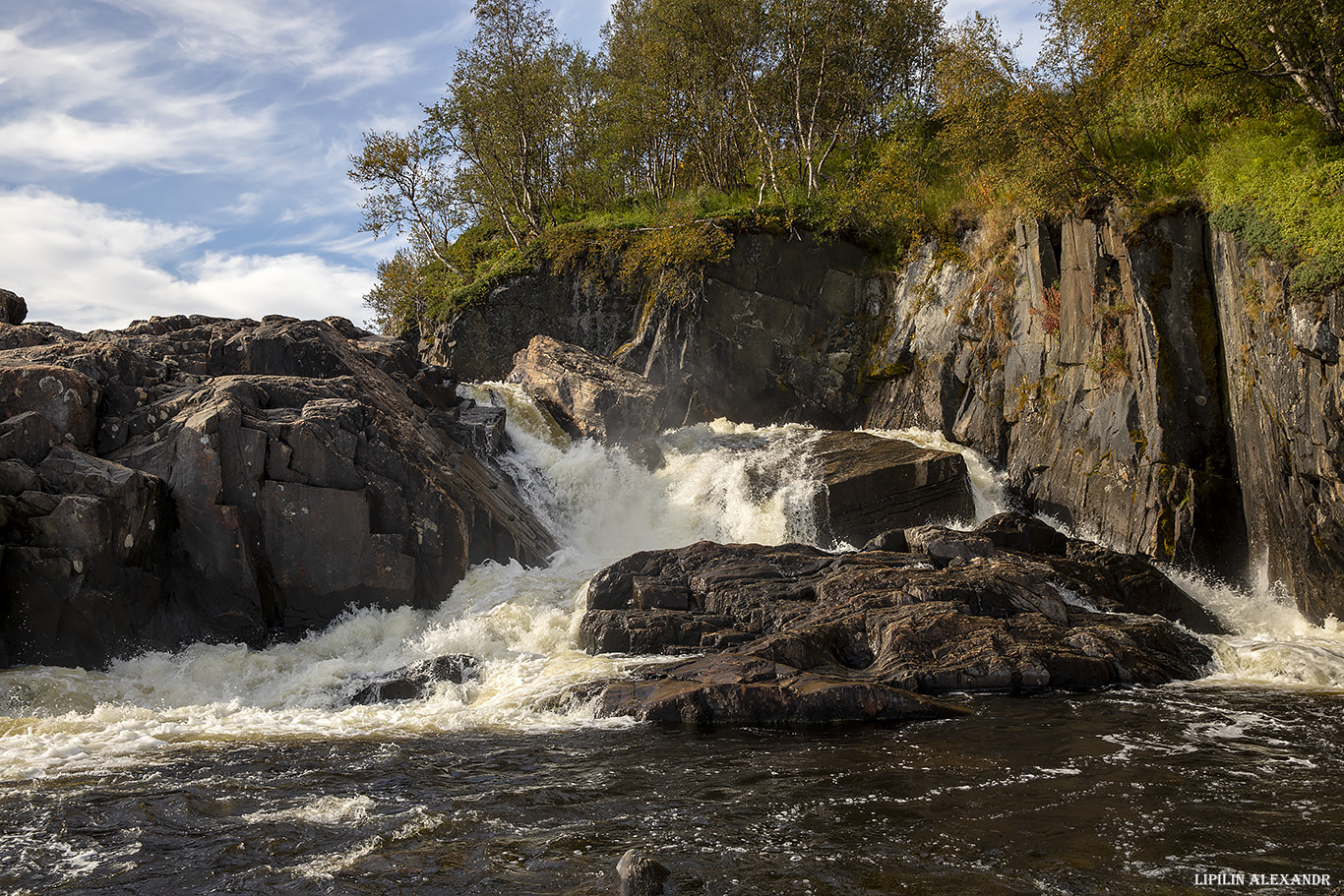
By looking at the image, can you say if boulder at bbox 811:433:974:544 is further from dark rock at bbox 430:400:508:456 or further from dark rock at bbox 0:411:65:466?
dark rock at bbox 0:411:65:466

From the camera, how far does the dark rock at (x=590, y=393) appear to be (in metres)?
27.2

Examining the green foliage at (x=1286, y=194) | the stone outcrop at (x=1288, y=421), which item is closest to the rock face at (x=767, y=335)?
the green foliage at (x=1286, y=194)

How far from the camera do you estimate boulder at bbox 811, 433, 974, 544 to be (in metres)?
22.2

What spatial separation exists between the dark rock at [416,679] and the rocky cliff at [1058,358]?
623 inches

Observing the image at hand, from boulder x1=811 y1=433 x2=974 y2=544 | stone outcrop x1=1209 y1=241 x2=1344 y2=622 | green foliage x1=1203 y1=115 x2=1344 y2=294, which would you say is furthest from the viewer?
boulder x1=811 y1=433 x2=974 y2=544

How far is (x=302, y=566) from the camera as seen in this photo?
56.2ft

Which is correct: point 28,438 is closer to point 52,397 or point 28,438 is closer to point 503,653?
point 52,397

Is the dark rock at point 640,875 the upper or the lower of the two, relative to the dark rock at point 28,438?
lower

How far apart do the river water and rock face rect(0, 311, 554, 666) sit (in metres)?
1.17

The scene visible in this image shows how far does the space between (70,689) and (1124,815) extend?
15.5 meters

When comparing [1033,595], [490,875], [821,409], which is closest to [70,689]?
[490,875]

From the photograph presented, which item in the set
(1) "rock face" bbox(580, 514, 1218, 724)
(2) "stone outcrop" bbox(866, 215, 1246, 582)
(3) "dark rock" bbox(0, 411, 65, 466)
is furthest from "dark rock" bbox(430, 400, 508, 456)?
(2) "stone outcrop" bbox(866, 215, 1246, 582)

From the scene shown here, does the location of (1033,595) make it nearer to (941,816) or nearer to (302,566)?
(941,816)

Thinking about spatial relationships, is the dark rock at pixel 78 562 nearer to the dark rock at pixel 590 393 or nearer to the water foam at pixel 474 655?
the water foam at pixel 474 655
